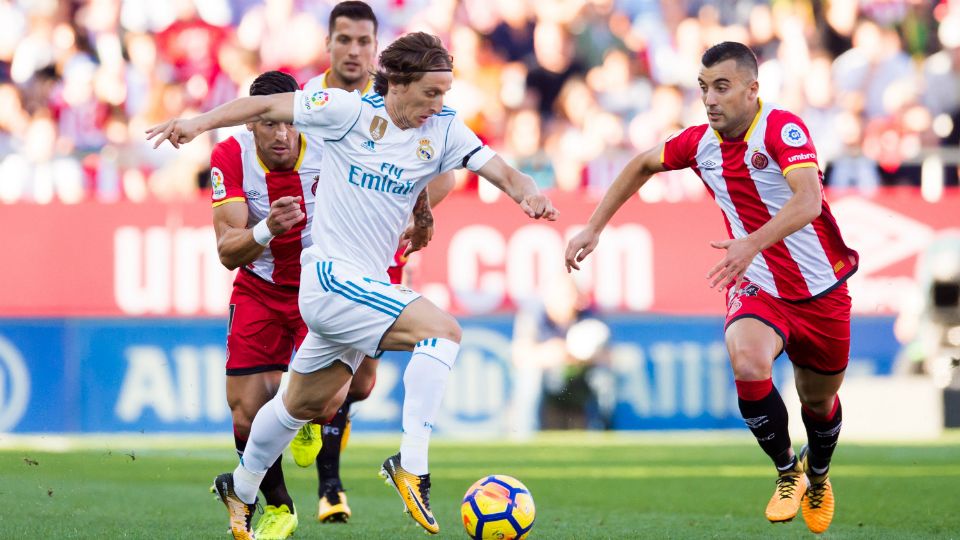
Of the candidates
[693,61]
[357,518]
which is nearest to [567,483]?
[357,518]

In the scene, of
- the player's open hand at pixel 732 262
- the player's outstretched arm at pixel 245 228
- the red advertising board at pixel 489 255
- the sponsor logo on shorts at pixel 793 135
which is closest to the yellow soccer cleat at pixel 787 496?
the player's open hand at pixel 732 262

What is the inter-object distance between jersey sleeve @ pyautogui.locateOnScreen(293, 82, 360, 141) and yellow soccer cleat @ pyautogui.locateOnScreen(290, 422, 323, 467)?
2044mm

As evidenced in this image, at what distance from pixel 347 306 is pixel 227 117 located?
99 cm

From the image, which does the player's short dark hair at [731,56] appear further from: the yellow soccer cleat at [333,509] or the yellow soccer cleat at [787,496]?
the yellow soccer cleat at [333,509]

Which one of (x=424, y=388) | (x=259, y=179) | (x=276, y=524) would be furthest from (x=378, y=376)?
(x=424, y=388)

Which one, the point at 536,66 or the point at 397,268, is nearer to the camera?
the point at 397,268

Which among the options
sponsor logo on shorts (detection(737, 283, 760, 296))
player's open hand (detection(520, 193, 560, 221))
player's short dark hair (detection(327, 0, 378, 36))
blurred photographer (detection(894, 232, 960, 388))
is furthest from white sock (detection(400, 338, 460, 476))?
blurred photographer (detection(894, 232, 960, 388))

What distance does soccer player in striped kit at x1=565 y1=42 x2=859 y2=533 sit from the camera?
7.11 metres

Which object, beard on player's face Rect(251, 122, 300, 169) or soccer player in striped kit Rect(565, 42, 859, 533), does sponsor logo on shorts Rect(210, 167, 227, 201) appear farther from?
soccer player in striped kit Rect(565, 42, 859, 533)

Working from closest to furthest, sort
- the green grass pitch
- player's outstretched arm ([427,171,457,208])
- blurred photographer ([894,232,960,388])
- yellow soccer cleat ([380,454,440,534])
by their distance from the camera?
yellow soccer cleat ([380,454,440,534])
the green grass pitch
player's outstretched arm ([427,171,457,208])
blurred photographer ([894,232,960,388])

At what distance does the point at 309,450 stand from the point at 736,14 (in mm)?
10944

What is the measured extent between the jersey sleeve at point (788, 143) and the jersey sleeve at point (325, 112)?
2037mm

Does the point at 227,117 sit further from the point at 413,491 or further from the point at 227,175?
the point at 413,491

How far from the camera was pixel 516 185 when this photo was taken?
22.1 feet
